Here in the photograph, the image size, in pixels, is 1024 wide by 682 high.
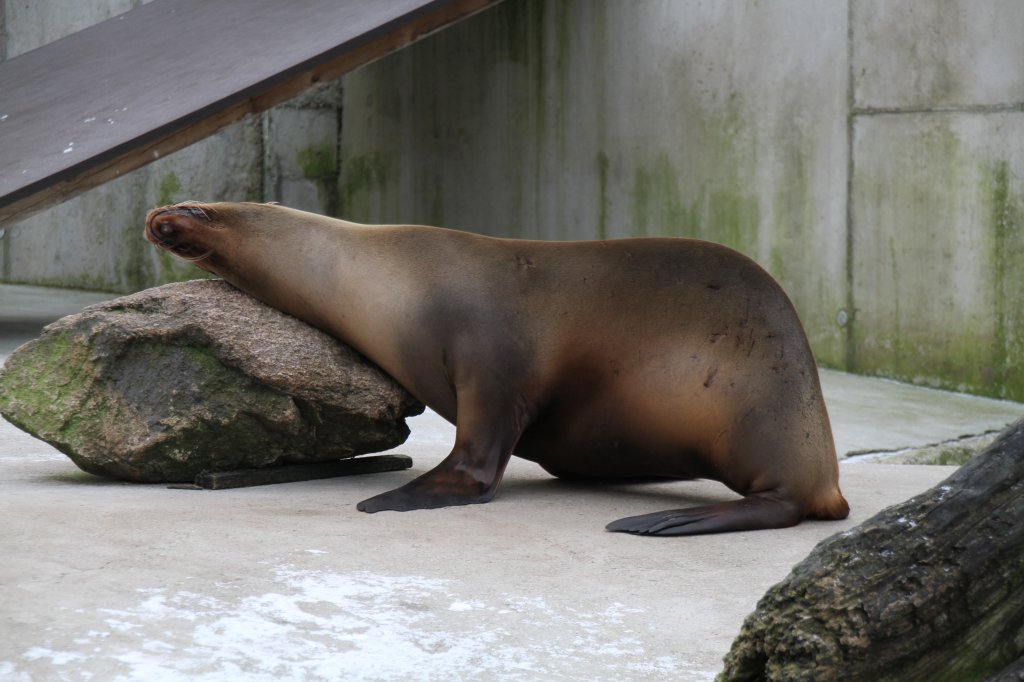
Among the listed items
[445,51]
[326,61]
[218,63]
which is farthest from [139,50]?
[445,51]

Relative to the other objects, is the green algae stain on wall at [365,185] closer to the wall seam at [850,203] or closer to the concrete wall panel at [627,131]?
the concrete wall panel at [627,131]

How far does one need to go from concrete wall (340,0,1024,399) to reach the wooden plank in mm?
3730

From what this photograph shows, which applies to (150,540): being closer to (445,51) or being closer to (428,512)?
(428,512)

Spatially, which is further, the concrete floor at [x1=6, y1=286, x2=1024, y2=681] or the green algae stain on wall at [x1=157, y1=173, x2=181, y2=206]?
the green algae stain on wall at [x1=157, y1=173, x2=181, y2=206]

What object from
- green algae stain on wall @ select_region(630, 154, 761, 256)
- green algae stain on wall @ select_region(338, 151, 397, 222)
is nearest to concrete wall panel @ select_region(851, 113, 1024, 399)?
green algae stain on wall @ select_region(630, 154, 761, 256)

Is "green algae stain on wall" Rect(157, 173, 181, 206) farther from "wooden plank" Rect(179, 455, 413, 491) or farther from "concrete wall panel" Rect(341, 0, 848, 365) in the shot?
"wooden plank" Rect(179, 455, 413, 491)

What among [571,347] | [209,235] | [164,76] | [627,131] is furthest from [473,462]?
[627,131]

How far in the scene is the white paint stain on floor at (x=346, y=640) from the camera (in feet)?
7.13

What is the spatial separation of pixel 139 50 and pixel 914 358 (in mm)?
4294

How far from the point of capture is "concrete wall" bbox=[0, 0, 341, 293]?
950 centimetres

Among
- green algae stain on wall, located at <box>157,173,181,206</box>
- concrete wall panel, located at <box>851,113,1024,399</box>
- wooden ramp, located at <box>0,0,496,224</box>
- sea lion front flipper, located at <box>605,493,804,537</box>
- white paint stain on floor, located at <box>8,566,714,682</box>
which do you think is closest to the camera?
white paint stain on floor, located at <box>8,566,714,682</box>

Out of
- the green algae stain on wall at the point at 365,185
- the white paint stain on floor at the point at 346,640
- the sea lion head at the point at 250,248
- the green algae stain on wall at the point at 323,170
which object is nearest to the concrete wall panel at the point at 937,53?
the green algae stain on wall at the point at 365,185

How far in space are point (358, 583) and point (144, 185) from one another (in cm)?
787

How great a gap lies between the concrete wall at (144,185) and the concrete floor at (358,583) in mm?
5738
